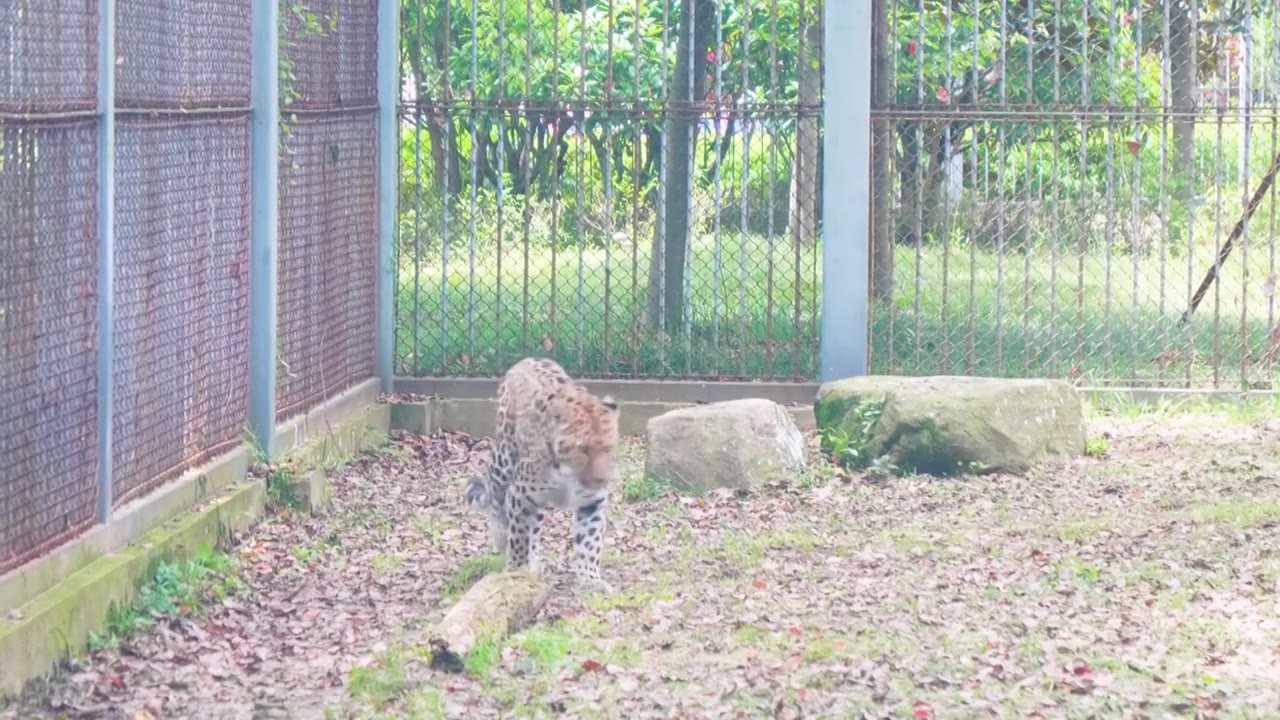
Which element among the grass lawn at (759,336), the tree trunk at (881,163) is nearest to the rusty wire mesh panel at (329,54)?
the grass lawn at (759,336)

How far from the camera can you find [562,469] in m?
7.20

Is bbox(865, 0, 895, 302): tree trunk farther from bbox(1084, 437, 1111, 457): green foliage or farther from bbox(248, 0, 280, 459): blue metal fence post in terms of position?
bbox(248, 0, 280, 459): blue metal fence post

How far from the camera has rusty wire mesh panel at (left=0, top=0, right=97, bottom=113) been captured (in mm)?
5691

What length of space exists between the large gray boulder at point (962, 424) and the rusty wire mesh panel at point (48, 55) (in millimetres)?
4804

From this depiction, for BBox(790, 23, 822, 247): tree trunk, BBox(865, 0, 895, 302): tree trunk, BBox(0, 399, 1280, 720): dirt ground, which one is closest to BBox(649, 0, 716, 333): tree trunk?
BBox(790, 23, 822, 247): tree trunk

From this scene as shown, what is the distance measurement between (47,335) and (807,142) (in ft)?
19.6

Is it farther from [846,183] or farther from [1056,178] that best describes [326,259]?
[1056,178]

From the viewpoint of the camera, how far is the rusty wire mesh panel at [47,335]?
5695mm

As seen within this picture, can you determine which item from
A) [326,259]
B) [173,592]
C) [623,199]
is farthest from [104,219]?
[623,199]

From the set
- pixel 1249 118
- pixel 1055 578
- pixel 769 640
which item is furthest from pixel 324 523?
pixel 1249 118

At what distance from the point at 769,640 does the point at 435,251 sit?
5.40 meters

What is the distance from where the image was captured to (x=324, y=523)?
8.53 m

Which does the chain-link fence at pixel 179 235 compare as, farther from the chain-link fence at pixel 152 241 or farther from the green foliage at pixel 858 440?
the green foliage at pixel 858 440

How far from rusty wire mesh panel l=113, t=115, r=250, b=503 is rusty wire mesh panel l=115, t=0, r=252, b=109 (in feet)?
0.37
